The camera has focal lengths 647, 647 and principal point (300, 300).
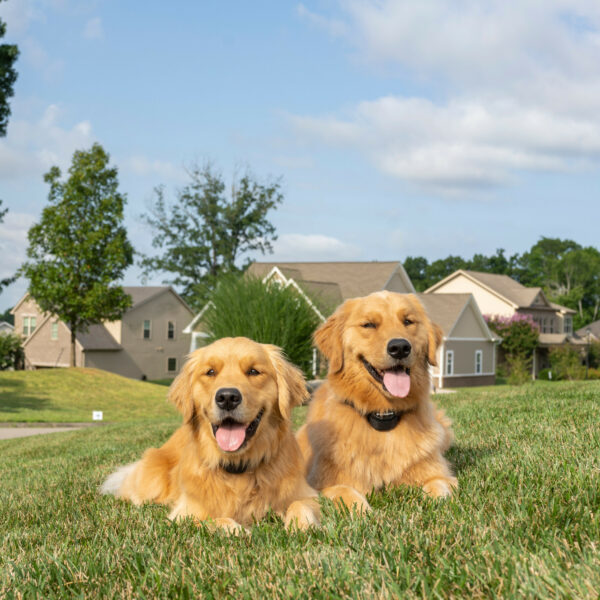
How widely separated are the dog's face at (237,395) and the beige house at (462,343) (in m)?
47.3

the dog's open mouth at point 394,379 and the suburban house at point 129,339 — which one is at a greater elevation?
the dog's open mouth at point 394,379

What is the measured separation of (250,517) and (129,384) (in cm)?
3801

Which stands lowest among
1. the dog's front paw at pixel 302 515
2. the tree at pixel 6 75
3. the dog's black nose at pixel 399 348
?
the dog's front paw at pixel 302 515

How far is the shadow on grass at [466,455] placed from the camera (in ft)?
17.5

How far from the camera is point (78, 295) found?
40.9 metres

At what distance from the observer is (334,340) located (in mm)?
4797

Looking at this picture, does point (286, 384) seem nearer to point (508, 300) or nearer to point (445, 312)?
point (445, 312)

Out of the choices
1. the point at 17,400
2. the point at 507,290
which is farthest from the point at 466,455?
the point at 507,290

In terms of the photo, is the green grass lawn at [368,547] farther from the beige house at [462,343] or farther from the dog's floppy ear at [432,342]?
the beige house at [462,343]

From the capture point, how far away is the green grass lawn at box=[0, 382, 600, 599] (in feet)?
7.79

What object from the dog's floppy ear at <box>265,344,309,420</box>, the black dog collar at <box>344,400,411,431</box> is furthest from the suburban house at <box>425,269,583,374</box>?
the dog's floppy ear at <box>265,344,309,420</box>

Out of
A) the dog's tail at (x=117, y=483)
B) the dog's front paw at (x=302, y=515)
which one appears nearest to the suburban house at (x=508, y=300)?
the dog's tail at (x=117, y=483)

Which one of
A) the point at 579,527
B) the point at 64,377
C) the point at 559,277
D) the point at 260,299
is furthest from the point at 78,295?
the point at 559,277

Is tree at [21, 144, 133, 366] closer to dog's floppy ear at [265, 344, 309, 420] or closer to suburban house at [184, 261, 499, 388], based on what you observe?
suburban house at [184, 261, 499, 388]
